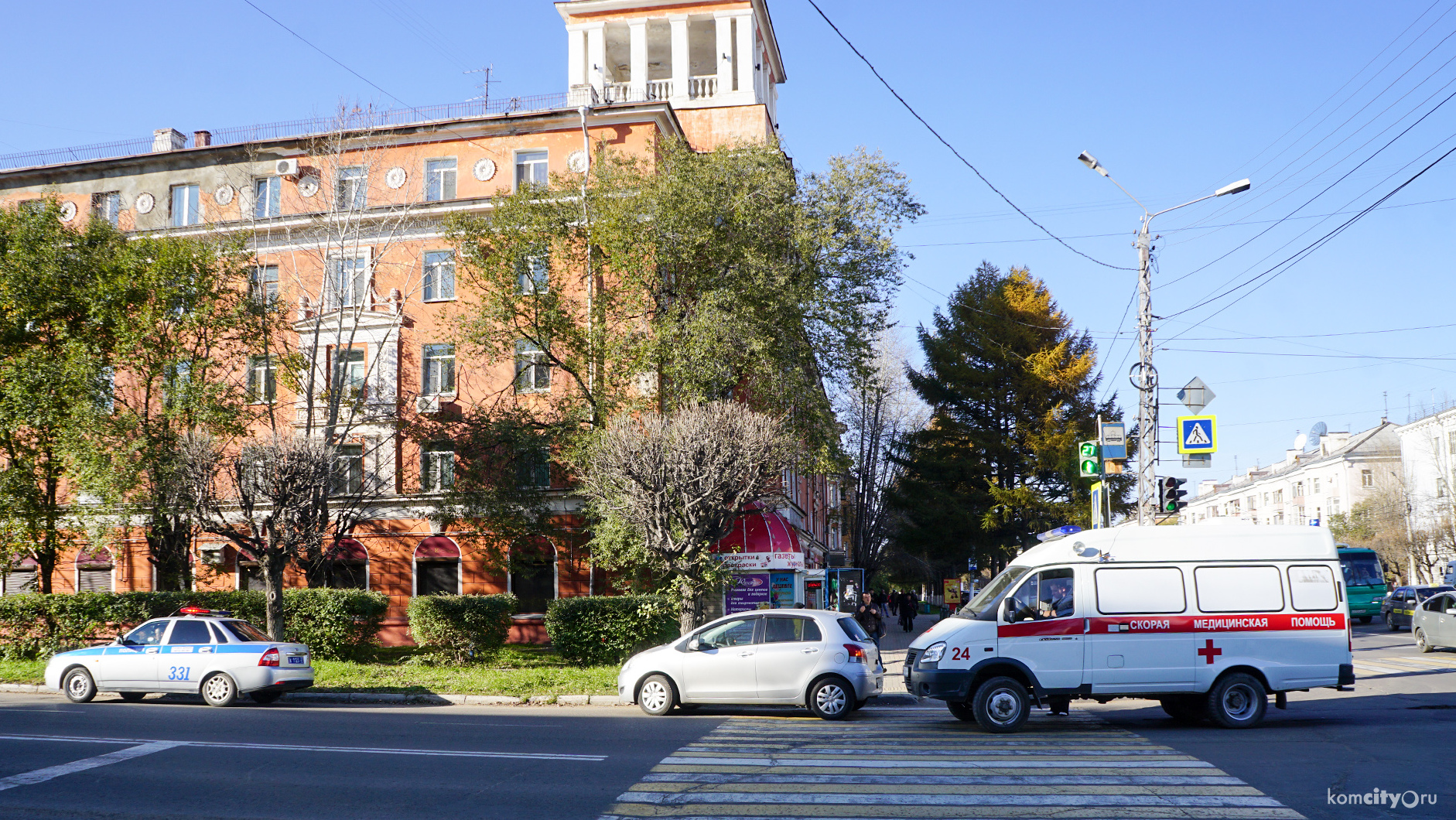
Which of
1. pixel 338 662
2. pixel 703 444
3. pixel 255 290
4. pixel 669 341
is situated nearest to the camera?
pixel 703 444

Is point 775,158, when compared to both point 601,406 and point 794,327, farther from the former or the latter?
point 601,406

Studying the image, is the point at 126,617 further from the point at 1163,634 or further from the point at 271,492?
the point at 1163,634

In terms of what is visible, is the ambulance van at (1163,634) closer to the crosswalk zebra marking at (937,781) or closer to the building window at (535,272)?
the crosswalk zebra marking at (937,781)

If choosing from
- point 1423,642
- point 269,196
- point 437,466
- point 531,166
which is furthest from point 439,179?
point 1423,642

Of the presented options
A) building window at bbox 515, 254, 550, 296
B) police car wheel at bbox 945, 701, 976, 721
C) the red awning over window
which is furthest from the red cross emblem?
the red awning over window

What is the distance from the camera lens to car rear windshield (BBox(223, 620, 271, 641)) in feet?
57.6

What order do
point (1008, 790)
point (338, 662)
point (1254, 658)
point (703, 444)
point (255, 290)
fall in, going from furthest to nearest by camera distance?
point (255, 290) < point (338, 662) < point (703, 444) < point (1254, 658) < point (1008, 790)

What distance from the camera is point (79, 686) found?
1764 cm

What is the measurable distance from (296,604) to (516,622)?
6897mm

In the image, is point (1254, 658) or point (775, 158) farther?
point (775, 158)

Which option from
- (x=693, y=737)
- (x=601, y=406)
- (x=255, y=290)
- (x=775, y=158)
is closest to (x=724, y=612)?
(x=601, y=406)

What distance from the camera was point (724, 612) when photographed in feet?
84.3

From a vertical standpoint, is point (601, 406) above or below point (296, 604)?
above

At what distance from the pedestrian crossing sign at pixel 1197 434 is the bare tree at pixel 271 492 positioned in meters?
17.8
